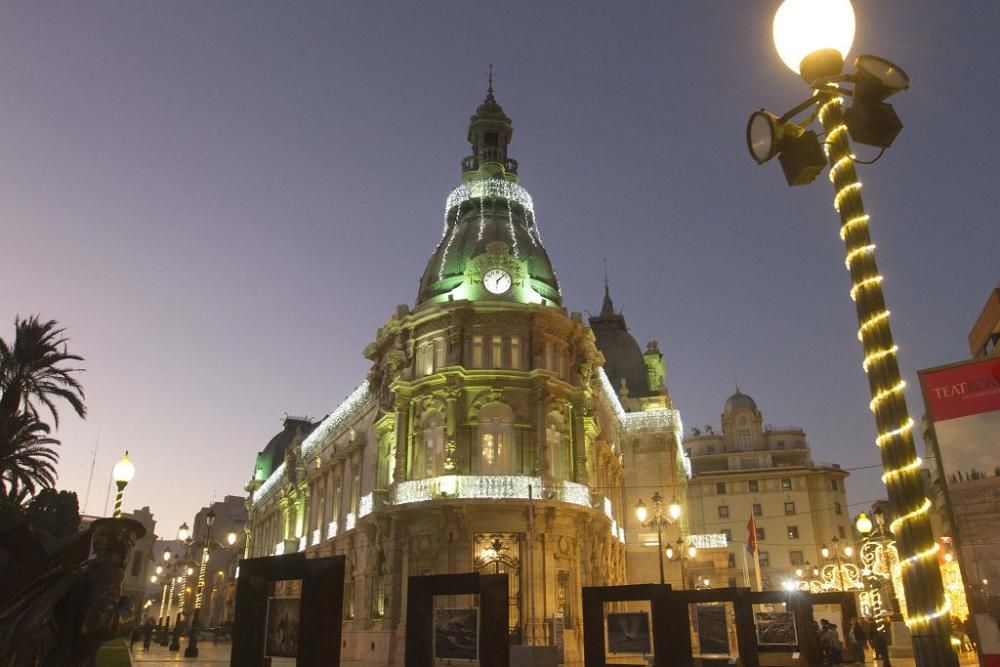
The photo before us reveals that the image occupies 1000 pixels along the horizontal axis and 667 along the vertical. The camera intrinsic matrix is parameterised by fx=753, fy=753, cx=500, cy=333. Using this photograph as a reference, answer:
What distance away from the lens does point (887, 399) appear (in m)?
5.04

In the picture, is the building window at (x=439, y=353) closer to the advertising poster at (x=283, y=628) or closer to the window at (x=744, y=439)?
the advertising poster at (x=283, y=628)

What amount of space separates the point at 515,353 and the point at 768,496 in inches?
2140

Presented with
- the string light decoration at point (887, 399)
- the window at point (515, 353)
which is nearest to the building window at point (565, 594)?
the window at point (515, 353)

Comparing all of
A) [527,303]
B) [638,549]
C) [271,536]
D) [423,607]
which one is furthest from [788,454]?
[423,607]

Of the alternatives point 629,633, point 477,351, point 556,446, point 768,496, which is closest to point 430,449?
point 477,351

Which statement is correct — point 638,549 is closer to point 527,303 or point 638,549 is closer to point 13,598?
point 527,303

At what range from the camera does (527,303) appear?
33656mm

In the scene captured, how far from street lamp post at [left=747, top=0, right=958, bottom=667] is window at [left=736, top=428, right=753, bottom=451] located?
83.9 metres

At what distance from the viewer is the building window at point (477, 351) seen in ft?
108

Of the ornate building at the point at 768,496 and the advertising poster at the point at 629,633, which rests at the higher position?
the ornate building at the point at 768,496

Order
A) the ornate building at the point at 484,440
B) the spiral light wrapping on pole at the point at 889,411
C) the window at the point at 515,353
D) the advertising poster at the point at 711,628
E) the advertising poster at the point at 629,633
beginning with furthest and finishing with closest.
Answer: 1. the window at the point at 515,353
2. the ornate building at the point at 484,440
3. the advertising poster at the point at 711,628
4. the advertising poster at the point at 629,633
5. the spiral light wrapping on pole at the point at 889,411

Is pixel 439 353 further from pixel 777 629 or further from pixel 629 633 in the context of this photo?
pixel 629 633

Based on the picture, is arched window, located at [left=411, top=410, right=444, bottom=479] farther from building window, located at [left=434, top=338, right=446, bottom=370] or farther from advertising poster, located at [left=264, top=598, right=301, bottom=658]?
advertising poster, located at [left=264, top=598, right=301, bottom=658]

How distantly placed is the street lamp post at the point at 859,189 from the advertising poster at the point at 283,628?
7566 mm
